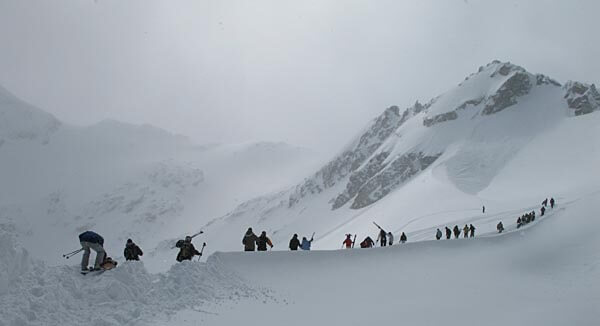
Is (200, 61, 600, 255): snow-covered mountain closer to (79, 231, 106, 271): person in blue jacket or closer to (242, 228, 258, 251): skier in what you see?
(242, 228, 258, 251): skier

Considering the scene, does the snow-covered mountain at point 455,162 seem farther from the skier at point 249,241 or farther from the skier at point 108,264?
the skier at point 108,264

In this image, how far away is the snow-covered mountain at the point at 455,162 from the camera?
205 feet

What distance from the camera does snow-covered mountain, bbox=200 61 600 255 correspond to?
62.4m

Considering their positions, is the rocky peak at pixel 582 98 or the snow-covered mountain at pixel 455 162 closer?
the snow-covered mountain at pixel 455 162

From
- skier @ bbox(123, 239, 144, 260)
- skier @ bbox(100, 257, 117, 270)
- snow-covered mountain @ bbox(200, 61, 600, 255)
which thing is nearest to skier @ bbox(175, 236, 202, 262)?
skier @ bbox(123, 239, 144, 260)

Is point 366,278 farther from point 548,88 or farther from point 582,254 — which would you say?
point 548,88

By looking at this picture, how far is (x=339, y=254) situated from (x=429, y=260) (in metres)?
4.35

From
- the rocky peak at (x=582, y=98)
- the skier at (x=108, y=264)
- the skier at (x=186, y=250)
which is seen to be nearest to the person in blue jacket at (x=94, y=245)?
the skier at (x=108, y=264)

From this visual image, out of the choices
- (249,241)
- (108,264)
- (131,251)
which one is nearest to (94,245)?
(108,264)

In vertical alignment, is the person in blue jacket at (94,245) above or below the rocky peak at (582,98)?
below

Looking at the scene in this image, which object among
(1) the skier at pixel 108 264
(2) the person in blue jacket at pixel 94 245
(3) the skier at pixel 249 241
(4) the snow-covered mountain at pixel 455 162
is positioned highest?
(4) the snow-covered mountain at pixel 455 162

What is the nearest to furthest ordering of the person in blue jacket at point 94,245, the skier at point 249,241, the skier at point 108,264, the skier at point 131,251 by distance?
the skier at point 108,264, the person in blue jacket at point 94,245, the skier at point 131,251, the skier at point 249,241

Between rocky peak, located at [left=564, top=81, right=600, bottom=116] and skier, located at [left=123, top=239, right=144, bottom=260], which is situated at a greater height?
rocky peak, located at [left=564, top=81, right=600, bottom=116]

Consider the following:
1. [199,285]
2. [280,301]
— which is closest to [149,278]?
[199,285]
